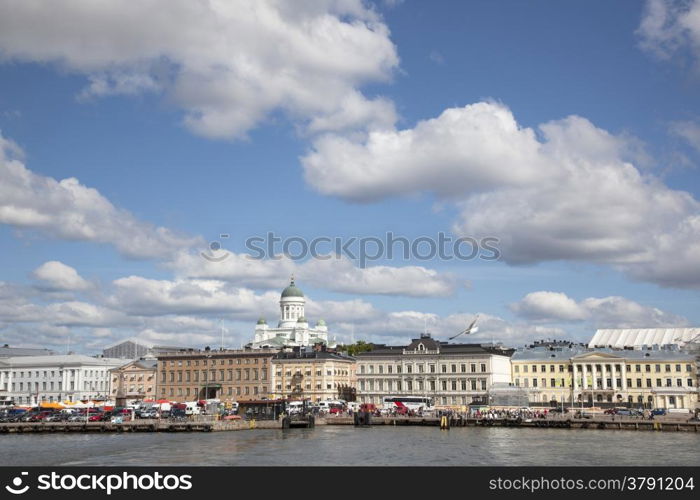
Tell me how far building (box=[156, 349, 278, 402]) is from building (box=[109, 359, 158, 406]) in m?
3.19

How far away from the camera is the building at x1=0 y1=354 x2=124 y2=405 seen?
507 ft

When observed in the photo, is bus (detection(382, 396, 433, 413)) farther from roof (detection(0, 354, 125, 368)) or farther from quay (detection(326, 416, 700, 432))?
roof (detection(0, 354, 125, 368))

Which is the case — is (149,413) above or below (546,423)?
above

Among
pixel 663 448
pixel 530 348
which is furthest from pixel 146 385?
pixel 663 448

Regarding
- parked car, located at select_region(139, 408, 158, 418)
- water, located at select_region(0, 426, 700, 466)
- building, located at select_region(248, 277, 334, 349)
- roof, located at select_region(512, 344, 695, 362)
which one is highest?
building, located at select_region(248, 277, 334, 349)

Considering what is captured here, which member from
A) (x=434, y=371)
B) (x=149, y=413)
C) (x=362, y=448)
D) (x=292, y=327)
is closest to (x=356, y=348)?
(x=292, y=327)

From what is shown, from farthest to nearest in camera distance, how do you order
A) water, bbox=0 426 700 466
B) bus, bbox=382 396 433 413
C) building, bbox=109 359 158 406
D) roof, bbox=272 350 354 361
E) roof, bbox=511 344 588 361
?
building, bbox=109 359 158 406 → roof, bbox=272 350 354 361 → roof, bbox=511 344 588 361 → bus, bbox=382 396 433 413 → water, bbox=0 426 700 466

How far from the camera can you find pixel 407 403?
11588 centimetres

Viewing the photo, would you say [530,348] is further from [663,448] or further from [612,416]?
[663,448]

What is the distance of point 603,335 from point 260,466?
103 m

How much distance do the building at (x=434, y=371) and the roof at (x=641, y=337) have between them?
20.3 meters

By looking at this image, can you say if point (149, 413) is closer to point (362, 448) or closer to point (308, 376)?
point (308, 376)

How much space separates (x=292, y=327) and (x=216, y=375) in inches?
1632

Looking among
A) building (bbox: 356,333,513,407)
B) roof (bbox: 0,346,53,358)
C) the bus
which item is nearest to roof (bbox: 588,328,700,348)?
building (bbox: 356,333,513,407)
